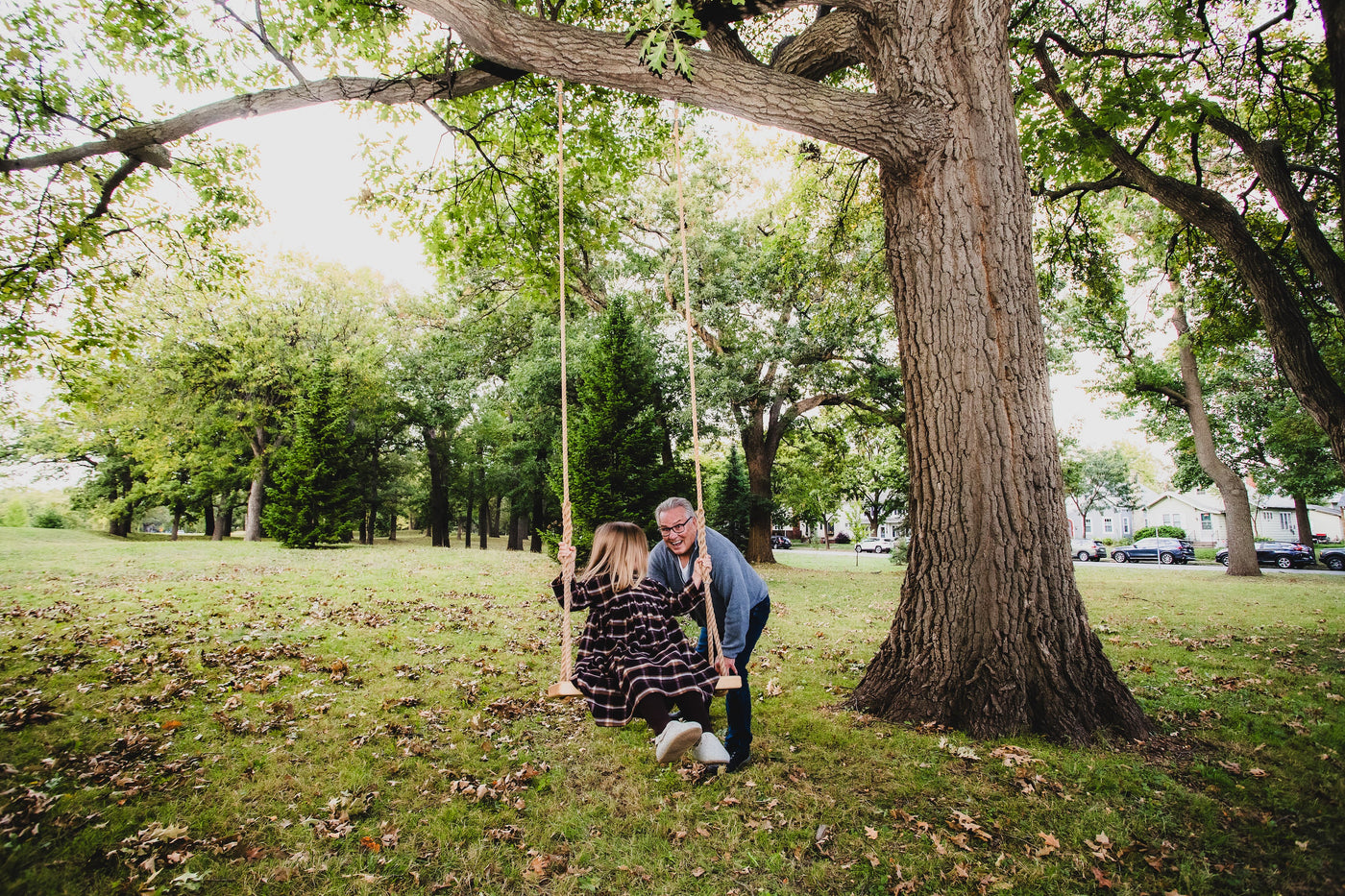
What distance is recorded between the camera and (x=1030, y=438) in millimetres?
4258

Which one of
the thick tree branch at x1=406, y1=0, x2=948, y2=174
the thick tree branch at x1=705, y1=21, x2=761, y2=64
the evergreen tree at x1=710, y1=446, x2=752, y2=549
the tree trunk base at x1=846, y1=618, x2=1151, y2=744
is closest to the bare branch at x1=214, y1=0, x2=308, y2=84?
the thick tree branch at x1=406, y1=0, x2=948, y2=174

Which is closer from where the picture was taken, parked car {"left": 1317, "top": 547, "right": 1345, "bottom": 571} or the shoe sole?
the shoe sole

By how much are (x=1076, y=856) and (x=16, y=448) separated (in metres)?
45.1

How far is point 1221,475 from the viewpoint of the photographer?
672 inches

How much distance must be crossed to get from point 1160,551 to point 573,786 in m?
36.8

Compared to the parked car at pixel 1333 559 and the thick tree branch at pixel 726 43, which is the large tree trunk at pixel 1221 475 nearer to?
the parked car at pixel 1333 559

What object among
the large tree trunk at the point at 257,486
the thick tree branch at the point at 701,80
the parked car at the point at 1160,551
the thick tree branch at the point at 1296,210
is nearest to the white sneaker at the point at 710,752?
the thick tree branch at the point at 701,80

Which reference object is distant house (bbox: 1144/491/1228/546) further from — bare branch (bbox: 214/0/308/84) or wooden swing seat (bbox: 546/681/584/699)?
bare branch (bbox: 214/0/308/84)

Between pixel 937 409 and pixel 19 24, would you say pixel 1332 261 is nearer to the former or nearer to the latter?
pixel 937 409

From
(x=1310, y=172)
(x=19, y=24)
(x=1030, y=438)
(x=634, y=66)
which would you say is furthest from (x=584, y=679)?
(x=1310, y=172)

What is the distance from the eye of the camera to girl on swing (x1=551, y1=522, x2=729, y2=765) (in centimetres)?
335

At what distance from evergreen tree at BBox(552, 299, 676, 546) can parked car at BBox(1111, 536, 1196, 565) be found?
29067mm

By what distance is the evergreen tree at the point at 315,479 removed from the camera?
2119cm

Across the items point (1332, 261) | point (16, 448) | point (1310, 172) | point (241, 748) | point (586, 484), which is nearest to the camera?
point (241, 748)
